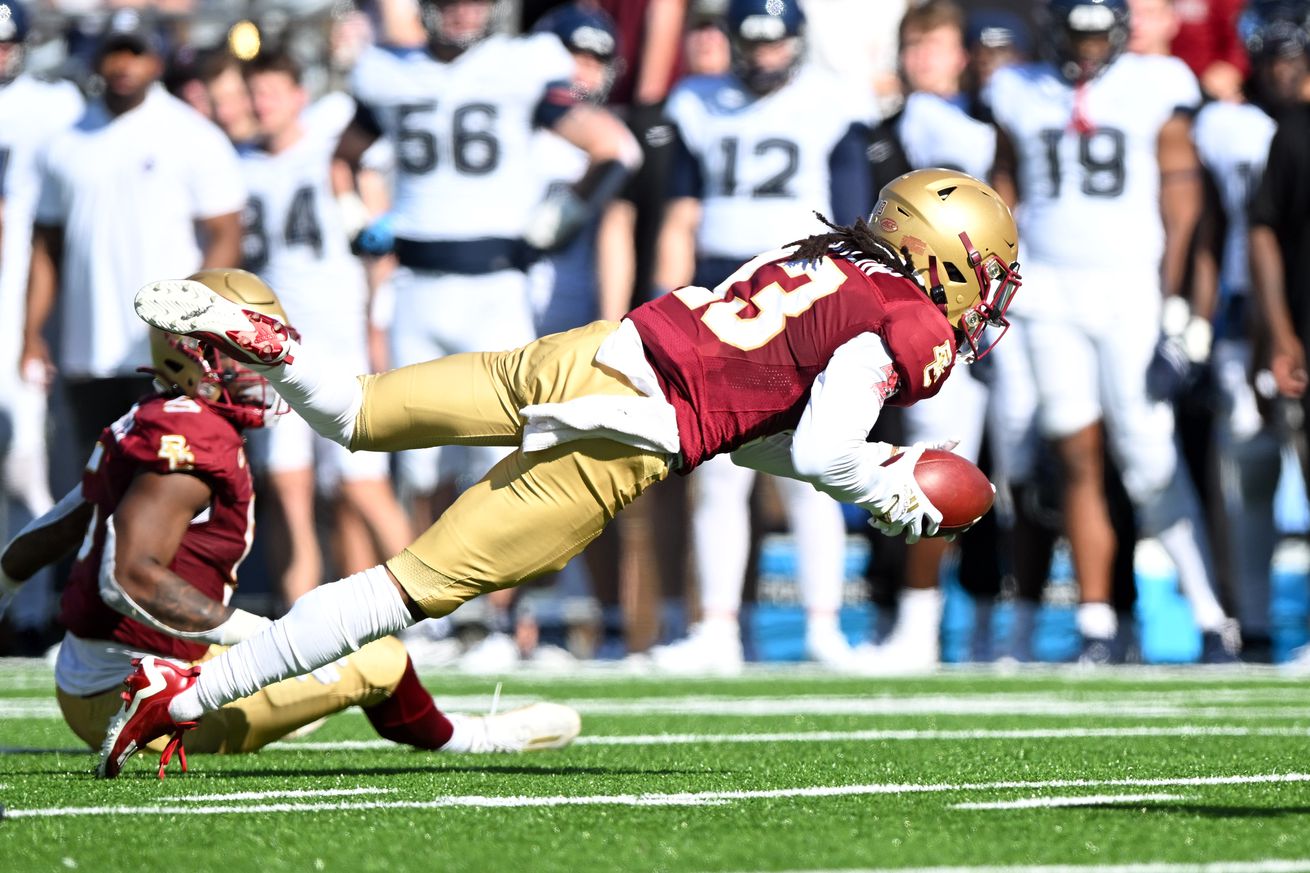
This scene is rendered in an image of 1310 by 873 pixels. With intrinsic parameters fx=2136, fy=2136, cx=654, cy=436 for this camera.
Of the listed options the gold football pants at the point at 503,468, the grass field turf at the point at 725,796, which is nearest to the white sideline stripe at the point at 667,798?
the grass field turf at the point at 725,796

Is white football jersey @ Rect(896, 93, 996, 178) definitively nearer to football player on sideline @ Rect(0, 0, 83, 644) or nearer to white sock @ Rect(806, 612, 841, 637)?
white sock @ Rect(806, 612, 841, 637)

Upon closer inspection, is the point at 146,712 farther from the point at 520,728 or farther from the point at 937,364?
the point at 937,364

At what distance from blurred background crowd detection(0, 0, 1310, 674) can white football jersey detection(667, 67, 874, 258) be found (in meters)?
0.01

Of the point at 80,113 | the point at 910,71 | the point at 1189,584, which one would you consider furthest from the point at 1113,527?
the point at 80,113

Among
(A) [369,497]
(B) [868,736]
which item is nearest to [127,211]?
(A) [369,497]

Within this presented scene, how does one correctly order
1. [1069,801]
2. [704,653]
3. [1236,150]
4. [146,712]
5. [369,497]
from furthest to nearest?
1. [1236,150]
2. [369,497]
3. [704,653]
4. [146,712]
5. [1069,801]

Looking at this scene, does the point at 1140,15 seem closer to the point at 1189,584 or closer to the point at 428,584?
the point at 1189,584

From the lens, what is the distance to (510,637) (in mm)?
8039

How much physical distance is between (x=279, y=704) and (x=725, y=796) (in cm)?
117

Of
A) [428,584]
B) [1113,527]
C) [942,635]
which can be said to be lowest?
[942,635]

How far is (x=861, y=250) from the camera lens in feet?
13.4

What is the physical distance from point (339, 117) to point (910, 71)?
225 centimetres

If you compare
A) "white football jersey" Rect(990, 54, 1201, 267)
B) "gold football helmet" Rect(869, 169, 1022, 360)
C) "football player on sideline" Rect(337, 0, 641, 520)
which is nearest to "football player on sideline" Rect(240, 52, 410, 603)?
"football player on sideline" Rect(337, 0, 641, 520)

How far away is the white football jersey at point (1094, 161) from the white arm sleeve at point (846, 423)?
4.32 metres
